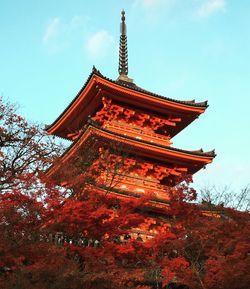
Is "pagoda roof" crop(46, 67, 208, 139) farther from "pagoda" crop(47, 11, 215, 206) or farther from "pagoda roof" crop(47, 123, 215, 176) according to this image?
"pagoda roof" crop(47, 123, 215, 176)

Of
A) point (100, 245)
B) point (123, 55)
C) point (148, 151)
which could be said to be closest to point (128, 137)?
point (148, 151)

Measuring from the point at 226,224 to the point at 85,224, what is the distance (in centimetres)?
401

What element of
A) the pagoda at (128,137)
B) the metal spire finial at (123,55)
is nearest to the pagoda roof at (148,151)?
the pagoda at (128,137)

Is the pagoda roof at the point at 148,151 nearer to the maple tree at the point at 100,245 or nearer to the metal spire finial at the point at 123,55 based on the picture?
the maple tree at the point at 100,245

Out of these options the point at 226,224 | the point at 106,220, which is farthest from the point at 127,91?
the point at 226,224

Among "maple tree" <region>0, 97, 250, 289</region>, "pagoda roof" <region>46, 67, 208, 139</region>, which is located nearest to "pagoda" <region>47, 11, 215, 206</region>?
"pagoda roof" <region>46, 67, 208, 139</region>

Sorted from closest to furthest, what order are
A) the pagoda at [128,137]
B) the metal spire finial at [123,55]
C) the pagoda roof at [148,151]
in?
1. the pagoda at [128,137]
2. the pagoda roof at [148,151]
3. the metal spire finial at [123,55]

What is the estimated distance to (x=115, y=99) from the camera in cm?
1914

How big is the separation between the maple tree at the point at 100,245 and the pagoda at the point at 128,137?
235 cm

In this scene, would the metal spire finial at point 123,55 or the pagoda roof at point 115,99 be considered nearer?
the pagoda roof at point 115,99

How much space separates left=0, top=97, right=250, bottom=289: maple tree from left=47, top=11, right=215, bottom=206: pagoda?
92.7 inches

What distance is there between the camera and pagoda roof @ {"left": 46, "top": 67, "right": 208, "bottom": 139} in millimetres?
18344

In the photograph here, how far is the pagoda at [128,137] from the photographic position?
16.9 meters

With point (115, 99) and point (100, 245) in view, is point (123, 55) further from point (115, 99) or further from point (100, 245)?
point (100, 245)
